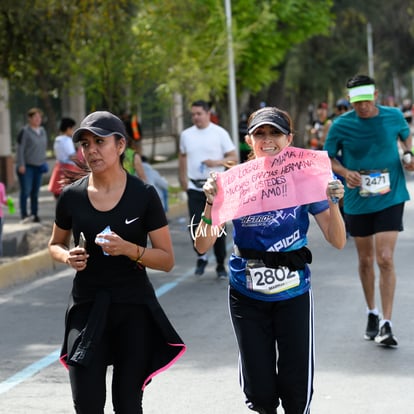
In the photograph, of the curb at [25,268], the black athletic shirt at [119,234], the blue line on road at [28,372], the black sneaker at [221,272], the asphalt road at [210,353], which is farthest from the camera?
the curb at [25,268]

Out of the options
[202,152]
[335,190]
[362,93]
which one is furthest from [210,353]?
[202,152]

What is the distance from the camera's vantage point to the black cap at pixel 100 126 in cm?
482

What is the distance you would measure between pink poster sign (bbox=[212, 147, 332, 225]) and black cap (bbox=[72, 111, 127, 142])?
0.59 m

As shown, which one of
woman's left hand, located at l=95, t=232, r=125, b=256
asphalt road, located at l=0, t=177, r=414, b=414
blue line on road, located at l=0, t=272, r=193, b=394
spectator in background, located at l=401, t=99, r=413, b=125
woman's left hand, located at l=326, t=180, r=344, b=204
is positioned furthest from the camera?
spectator in background, located at l=401, t=99, r=413, b=125

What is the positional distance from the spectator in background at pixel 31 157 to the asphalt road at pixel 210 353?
6045mm

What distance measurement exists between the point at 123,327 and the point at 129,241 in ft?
1.24

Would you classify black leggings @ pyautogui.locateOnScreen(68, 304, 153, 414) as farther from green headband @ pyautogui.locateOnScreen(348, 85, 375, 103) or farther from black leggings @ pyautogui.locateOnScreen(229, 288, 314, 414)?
green headband @ pyautogui.locateOnScreen(348, 85, 375, 103)

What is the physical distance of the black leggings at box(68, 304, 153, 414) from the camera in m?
4.79

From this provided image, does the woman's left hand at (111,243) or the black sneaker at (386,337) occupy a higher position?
the woman's left hand at (111,243)

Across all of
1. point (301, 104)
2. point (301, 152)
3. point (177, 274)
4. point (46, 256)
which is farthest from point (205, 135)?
point (301, 104)

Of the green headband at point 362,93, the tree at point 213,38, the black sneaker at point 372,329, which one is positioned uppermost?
the tree at point 213,38

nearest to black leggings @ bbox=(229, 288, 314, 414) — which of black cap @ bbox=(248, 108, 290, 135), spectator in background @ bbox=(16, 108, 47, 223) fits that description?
black cap @ bbox=(248, 108, 290, 135)

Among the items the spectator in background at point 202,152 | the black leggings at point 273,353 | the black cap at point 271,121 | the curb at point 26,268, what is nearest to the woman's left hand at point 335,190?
the black cap at point 271,121

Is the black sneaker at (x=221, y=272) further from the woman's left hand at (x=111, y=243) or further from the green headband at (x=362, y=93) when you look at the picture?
the woman's left hand at (x=111, y=243)
